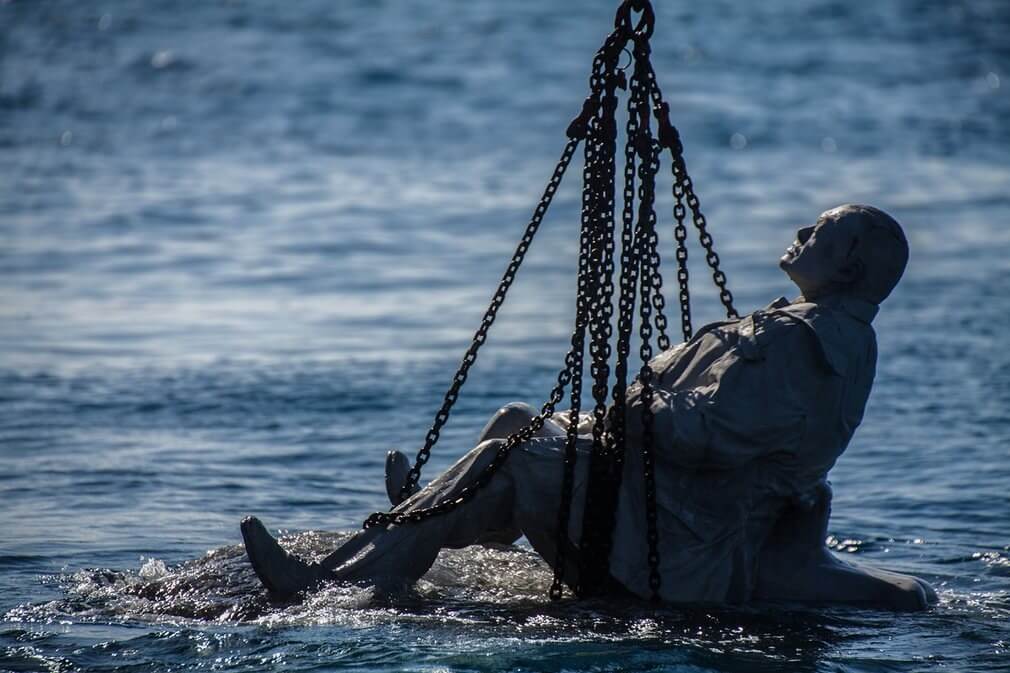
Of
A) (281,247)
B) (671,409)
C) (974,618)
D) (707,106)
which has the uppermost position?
(707,106)

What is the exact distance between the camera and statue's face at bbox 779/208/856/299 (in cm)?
814

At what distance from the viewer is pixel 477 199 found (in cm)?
2667

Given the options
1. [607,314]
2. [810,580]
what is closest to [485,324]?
[607,314]

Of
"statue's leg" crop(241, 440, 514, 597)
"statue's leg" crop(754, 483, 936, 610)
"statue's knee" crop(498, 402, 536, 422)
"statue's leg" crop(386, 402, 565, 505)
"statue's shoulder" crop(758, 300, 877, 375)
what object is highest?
"statue's shoulder" crop(758, 300, 877, 375)

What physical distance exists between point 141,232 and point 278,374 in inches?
358

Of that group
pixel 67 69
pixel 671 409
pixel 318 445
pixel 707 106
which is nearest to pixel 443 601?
pixel 671 409

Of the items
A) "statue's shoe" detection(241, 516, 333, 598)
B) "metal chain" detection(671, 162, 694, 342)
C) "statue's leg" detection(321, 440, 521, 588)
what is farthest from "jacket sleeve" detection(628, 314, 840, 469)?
"statue's shoe" detection(241, 516, 333, 598)

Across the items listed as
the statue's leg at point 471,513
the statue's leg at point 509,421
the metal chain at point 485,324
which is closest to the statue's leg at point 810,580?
the statue's leg at point 471,513

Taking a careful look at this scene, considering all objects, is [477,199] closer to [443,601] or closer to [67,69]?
[67,69]

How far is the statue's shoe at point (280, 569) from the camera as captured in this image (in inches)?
321

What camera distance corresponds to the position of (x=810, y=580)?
8695 millimetres

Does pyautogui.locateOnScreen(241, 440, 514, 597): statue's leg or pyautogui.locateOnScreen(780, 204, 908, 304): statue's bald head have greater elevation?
pyautogui.locateOnScreen(780, 204, 908, 304): statue's bald head

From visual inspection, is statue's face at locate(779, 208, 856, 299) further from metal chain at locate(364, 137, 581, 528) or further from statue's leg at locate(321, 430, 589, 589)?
statue's leg at locate(321, 430, 589, 589)

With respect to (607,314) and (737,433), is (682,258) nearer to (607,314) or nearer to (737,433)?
(607,314)
